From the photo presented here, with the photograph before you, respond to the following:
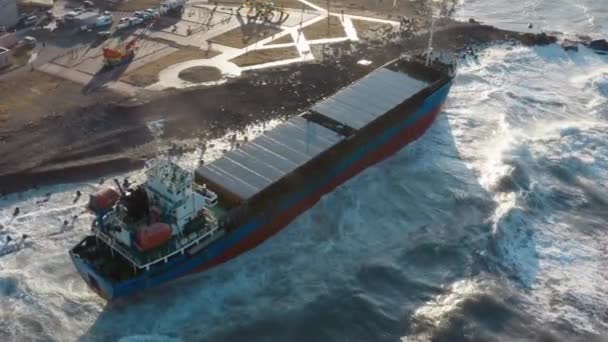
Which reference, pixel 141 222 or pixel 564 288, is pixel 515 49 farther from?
pixel 141 222

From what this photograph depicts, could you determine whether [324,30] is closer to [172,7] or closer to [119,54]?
[172,7]

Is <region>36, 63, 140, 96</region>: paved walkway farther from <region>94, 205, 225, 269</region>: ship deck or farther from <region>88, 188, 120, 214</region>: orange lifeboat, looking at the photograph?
<region>94, 205, 225, 269</region>: ship deck

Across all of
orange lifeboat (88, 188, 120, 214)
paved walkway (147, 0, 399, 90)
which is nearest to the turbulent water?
orange lifeboat (88, 188, 120, 214)

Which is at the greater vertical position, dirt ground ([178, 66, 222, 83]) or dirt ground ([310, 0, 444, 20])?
dirt ground ([310, 0, 444, 20])

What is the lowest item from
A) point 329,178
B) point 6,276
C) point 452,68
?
point 6,276

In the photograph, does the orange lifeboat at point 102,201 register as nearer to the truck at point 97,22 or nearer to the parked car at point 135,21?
the parked car at point 135,21

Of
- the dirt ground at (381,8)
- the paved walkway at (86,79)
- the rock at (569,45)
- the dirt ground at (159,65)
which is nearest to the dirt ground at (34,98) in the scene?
the paved walkway at (86,79)

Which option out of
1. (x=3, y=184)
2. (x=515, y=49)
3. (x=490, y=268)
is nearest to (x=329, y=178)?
(x=490, y=268)
